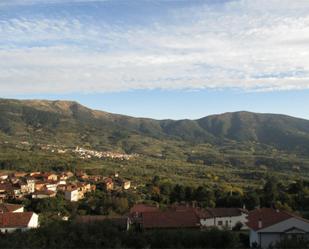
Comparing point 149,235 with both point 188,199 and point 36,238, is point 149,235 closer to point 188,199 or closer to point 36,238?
point 36,238

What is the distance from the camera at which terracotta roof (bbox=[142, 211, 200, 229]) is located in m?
31.3

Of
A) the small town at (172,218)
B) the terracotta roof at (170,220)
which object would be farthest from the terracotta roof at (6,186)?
the terracotta roof at (170,220)

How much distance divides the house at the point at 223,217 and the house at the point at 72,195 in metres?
24.2

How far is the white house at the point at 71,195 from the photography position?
197 feet

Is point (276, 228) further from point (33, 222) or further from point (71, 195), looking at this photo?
point (71, 195)

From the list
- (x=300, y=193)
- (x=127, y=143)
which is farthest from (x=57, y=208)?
(x=127, y=143)

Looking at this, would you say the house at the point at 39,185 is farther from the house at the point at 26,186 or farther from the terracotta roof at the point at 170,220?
the terracotta roof at the point at 170,220

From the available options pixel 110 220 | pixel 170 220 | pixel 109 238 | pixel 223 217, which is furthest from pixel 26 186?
pixel 109 238

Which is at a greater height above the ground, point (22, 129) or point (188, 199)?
point (22, 129)

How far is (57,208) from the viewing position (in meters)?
49.9

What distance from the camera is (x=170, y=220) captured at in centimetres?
3209

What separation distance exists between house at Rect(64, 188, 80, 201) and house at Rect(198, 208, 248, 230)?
24.2 meters

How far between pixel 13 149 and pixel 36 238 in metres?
114

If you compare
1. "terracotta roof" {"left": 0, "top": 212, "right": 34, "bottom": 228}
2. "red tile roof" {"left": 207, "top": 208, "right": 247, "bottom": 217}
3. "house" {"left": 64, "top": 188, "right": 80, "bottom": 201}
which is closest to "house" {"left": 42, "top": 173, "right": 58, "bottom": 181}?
"house" {"left": 64, "top": 188, "right": 80, "bottom": 201}
